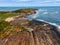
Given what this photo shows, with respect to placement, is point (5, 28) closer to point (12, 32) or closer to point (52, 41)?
point (12, 32)

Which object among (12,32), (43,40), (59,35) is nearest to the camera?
(43,40)

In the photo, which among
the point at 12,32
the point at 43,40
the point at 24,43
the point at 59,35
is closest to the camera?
the point at 24,43

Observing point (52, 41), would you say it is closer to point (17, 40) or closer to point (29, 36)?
point (29, 36)

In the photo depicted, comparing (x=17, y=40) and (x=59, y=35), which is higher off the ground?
(x=17, y=40)

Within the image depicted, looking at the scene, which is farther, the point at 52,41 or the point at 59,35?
the point at 59,35

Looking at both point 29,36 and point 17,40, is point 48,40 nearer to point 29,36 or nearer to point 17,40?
point 29,36

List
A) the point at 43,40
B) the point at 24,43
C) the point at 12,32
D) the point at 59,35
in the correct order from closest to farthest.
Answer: the point at 24,43 < the point at 43,40 < the point at 12,32 < the point at 59,35

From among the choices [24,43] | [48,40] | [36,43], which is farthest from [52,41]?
[24,43]

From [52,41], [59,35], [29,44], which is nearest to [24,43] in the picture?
[29,44]

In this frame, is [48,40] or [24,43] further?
[48,40]

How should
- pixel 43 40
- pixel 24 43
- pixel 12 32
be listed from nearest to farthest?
1. pixel 24 43
2. pixel 43 40
3. pixel 12 32
